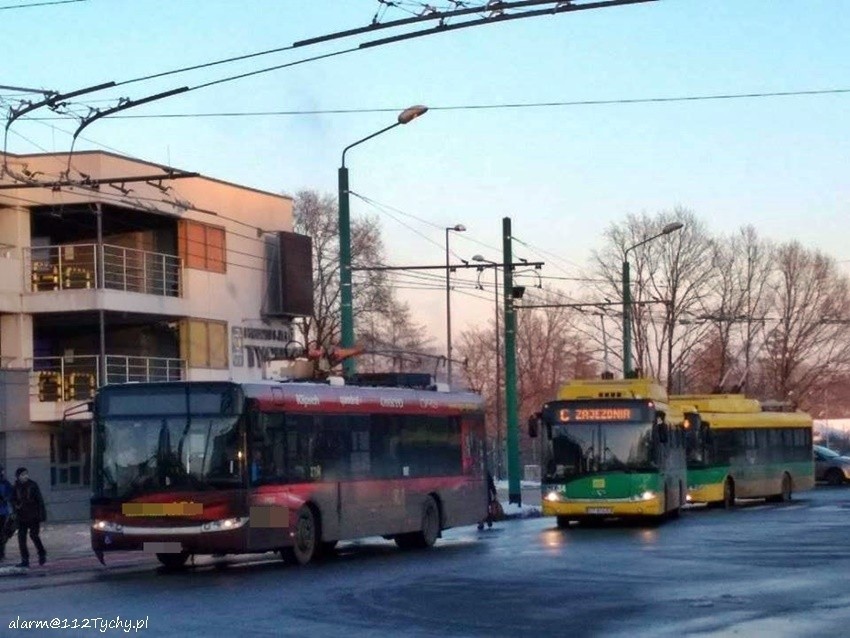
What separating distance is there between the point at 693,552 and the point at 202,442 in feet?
26.4

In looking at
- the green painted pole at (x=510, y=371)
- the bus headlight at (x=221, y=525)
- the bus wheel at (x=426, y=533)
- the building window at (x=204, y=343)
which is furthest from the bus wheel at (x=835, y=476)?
the bus headlight at (x=221, y=525)

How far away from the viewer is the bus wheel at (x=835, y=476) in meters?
64.0

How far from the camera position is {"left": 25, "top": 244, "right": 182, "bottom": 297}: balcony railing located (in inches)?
1684

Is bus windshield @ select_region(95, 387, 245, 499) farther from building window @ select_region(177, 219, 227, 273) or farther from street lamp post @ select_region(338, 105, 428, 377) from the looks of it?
building window @ select_region(177, 219, 227, 273)

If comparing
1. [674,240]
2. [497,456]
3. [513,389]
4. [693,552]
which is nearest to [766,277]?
[674,240]

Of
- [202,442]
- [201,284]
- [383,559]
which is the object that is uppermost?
[201,284]

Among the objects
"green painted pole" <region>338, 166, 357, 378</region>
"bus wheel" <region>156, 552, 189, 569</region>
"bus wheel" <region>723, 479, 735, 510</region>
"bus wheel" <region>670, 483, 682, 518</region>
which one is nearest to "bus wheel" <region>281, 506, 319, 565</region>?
"bus wheel" <region>156, 552, 189, 569</region>

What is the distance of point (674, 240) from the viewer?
8125 centimetres

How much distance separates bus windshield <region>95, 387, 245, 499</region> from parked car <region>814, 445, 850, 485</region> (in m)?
45.2

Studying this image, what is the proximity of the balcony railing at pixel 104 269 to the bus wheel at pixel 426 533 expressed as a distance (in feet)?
47.7

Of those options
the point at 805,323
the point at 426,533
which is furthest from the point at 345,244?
the point at 805,323

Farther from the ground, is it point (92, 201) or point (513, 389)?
point (92, 201)

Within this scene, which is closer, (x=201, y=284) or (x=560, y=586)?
(x=560, y=586)

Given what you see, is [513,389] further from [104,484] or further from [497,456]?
[497,456]
